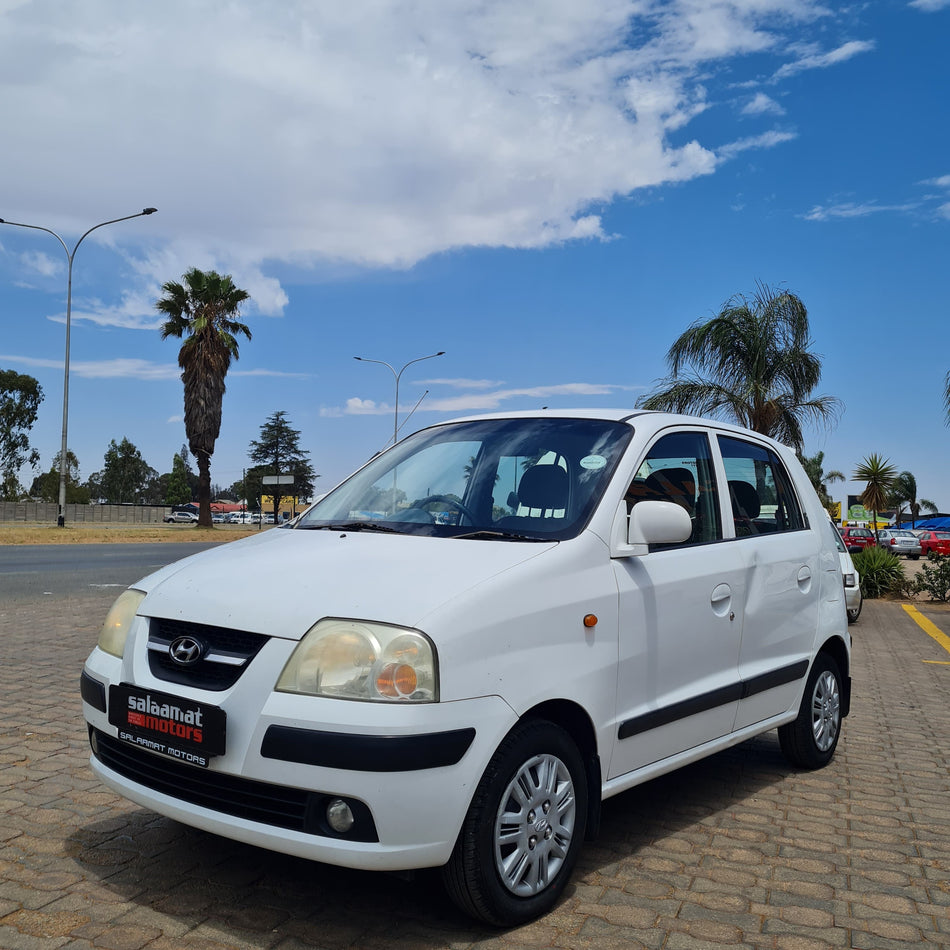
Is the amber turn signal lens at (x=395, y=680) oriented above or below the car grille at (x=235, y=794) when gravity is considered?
above

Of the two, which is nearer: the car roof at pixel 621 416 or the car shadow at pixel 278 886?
the car shadow at pixel 278 886

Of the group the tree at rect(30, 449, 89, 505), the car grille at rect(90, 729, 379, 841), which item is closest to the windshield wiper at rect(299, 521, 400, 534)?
the car grille at rect(90, 729, 379, 841)

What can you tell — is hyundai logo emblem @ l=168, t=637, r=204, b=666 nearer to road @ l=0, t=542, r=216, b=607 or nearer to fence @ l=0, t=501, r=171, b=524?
road @ l=0, t=542, r=216, b=607

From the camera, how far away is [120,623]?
359cm

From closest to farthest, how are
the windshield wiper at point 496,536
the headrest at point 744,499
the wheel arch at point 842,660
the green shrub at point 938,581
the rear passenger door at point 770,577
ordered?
the windshield wiper at point 496,536, the rear passenger door at point 770,577, the headrest at point 744,499, the wheel arch at point 842,660, the green shrub at point 938,581

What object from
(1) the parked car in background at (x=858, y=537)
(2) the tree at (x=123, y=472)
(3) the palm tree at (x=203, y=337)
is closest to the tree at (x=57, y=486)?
(2) the tree at (x=123, y=472)

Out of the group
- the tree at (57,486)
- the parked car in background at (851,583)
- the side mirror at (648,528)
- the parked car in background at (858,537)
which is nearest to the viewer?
the side mirror at (648,528)

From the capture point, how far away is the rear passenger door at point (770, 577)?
14.9 feet

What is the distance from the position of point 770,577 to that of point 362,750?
8.42 ft

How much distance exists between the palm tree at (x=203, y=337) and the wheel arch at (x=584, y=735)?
45.2m

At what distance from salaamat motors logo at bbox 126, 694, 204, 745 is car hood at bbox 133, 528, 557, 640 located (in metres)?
0.28

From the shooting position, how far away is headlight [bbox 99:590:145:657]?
354 cm

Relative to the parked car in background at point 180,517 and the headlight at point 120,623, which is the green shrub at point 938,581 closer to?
the headlight at point 120,623

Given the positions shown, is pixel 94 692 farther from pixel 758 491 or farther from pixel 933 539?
pixel 933 539
